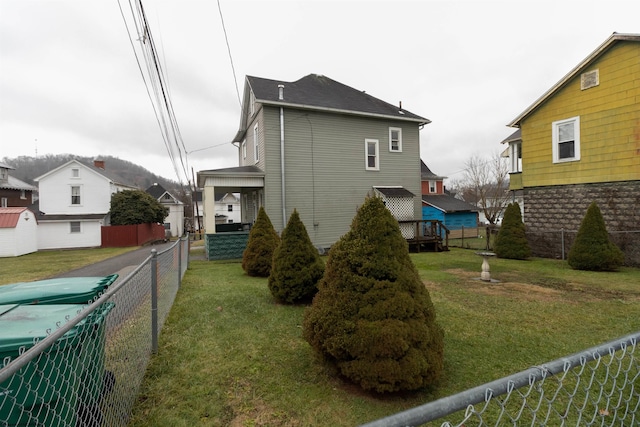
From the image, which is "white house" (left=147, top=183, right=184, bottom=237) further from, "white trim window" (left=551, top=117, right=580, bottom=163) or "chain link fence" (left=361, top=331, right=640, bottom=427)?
"chain link fence" (left=361, top=331, right=640, bottom=427)

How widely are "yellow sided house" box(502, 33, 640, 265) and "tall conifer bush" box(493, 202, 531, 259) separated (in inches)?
37.0

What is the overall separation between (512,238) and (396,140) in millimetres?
7256

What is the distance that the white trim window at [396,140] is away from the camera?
16.1 metres

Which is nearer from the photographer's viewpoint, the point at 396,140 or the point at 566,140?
the point at 566,140

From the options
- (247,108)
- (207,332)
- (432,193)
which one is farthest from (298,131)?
(432,193)

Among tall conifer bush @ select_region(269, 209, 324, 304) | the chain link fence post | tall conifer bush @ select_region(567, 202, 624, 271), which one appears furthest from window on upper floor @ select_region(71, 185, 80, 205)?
tall conifer bush @ select_region(567, 202, 624, 271)

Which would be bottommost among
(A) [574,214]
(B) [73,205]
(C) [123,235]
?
(C) [123,235]

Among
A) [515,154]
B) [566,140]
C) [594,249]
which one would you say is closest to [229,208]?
[515,154]

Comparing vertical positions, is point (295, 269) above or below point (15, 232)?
below

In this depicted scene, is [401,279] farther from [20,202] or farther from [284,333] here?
[20,202]

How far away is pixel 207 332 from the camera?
4562 millimetres

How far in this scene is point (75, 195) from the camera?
2725cm

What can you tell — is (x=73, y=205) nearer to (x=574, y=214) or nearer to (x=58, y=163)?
(x=58, y=163)

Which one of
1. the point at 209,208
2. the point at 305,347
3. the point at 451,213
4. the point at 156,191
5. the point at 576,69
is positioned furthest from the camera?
the point at 156,191
